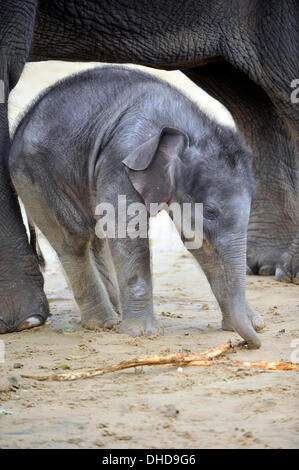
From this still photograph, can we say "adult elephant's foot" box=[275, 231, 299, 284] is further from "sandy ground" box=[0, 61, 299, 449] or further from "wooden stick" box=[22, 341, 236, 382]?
"wooden stick" box=[22, 341, 236, 382]

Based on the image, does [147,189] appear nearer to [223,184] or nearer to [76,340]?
[223,184]

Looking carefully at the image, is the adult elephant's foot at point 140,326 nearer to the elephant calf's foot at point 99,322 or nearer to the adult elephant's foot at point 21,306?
the elephant calf's foot at point 99,322

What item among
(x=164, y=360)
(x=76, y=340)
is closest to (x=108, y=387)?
(x=164, y=360)

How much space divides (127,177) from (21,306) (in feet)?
2.92

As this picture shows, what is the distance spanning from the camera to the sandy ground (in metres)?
3.07

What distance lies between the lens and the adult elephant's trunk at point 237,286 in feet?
13.8

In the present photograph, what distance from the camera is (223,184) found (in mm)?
4480

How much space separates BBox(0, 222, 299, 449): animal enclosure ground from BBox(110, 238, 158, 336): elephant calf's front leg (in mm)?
89

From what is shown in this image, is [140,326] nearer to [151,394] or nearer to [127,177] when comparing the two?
[127,177]

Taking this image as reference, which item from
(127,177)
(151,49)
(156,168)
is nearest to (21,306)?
(127,177)

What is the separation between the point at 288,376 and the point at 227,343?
0.46 metres

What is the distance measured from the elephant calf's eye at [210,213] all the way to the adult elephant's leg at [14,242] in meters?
1.07

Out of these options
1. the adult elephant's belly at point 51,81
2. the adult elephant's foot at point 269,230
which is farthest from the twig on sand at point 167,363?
the adult elephant's belly at point 51,81

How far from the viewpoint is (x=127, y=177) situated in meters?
4.67
